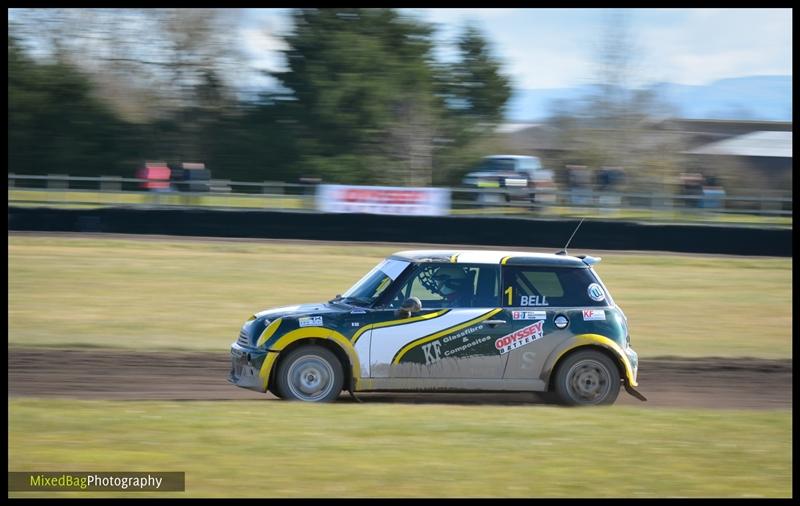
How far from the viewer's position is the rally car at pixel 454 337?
30.2 ft

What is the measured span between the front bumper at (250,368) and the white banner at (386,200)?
22.0 m

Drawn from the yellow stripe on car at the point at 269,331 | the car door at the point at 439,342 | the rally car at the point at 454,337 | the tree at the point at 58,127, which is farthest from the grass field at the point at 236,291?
the tree at the point at 58,127

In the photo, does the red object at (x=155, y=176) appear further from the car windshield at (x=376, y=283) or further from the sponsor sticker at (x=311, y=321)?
the sponsor sticker at (x=311, y=321)

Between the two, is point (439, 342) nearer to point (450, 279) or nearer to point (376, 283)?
point (450, 279)

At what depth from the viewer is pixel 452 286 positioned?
9.46 m

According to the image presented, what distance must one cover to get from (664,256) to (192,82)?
30.1 meters

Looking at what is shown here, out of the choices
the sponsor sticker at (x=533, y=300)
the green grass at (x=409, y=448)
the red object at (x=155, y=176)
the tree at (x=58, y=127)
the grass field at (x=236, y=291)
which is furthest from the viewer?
the tree at (x=58, y=127)

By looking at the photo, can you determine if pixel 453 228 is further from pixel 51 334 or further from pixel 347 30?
pixel 347 30

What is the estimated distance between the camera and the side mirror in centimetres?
920

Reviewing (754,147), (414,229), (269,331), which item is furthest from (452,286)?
(754,147)

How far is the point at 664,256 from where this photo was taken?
86.8ft

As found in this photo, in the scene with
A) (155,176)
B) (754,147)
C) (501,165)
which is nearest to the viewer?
(155,176)

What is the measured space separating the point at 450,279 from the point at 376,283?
73 centimetres
